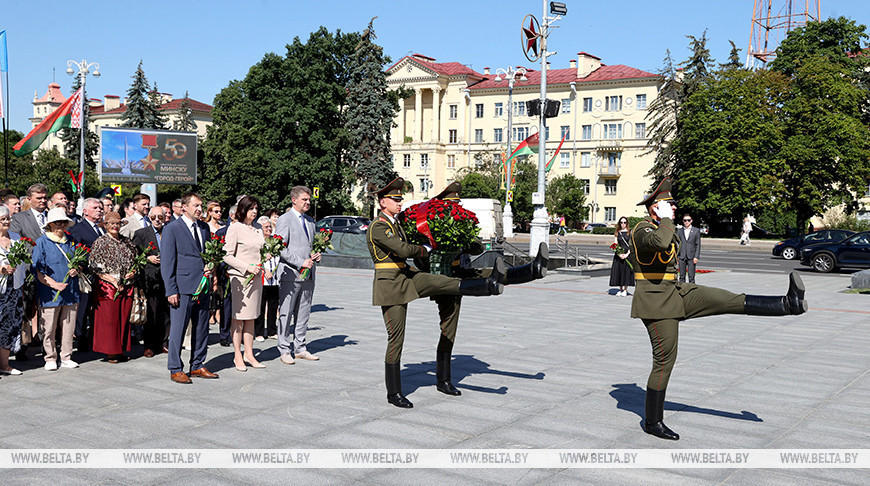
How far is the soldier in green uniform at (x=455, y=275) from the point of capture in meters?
6.94

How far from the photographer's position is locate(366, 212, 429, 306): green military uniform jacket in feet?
23.5

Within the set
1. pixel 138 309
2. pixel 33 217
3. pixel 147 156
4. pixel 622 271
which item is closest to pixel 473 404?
pixel 138 309

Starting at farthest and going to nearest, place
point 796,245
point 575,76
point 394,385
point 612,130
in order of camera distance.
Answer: point 575,76, point 612,130, point 796,245, point 394,385

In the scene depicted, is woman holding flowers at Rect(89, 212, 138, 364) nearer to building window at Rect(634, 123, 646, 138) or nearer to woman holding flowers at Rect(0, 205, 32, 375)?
woman holding flowers at Rect(0, 205, 32, 375)

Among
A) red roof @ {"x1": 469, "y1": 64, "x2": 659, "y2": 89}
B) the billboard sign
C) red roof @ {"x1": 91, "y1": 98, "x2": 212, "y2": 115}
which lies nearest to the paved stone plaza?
the billboard sign

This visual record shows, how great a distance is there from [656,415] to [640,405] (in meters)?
1.14

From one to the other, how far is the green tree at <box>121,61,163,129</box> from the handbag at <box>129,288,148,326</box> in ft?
230

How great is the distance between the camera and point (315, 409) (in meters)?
7.07

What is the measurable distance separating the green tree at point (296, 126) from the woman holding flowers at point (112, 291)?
1679 inches

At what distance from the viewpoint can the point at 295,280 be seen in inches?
374

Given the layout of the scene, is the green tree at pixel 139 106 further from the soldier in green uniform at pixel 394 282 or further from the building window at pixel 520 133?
the soldier in green uniform at pixel 394 282

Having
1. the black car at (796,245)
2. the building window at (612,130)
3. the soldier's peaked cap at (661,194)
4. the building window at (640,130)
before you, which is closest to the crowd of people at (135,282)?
the soldier's peaked cap at (661,194)

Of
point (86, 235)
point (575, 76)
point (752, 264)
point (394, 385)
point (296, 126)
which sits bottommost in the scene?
point (752, 264)

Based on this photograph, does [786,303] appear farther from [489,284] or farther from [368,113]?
[368,113]
